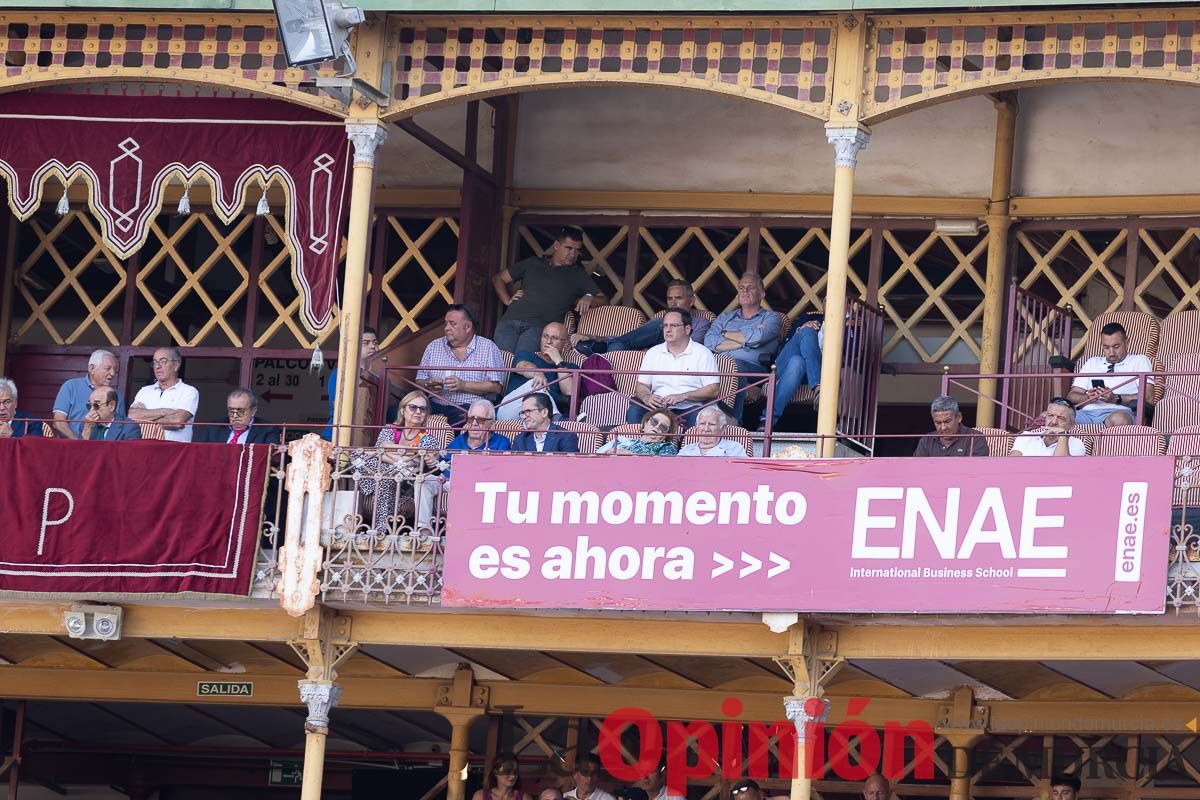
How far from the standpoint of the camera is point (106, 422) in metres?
16.4

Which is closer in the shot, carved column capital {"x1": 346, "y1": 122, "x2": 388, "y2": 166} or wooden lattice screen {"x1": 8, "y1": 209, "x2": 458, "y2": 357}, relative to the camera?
carved column capital {"x1": 346, "y1": 122, "x2": 388, "y2": 166}

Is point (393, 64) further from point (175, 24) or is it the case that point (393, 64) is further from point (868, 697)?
point (868, 697)

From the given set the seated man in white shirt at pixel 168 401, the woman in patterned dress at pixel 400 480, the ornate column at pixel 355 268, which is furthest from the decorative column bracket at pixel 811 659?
the seated man in white shirt at pixel 168 401

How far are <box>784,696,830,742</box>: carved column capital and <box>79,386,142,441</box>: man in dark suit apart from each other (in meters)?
5.06

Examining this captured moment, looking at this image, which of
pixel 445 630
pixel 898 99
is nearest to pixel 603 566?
pixel 445 630

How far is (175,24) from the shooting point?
653 inches

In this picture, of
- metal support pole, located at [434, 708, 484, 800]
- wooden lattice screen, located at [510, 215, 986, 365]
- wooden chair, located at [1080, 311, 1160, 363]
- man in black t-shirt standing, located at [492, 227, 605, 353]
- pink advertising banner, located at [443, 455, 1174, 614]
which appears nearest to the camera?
pink advertising banner, located at [443, 455, 1174, 614]

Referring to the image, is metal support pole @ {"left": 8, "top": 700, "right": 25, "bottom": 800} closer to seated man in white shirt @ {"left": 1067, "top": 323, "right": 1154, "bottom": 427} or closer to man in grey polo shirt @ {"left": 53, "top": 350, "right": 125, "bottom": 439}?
man in grey polo shirt @ {"left": 53, "top": 350, "right": 125, "bottom": 439}

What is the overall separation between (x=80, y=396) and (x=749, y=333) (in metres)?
5.08

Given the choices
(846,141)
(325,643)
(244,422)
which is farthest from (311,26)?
(325,643)

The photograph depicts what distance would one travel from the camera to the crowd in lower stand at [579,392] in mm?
15438

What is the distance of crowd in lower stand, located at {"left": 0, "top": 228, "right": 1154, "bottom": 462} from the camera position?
1544 cm

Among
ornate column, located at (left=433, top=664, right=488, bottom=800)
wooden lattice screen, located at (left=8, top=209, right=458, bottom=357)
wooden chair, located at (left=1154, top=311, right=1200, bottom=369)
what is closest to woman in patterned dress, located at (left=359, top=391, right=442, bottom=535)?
ornate column, located at (left=433, top=664, right=488, bottom=800)

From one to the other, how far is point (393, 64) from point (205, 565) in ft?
12.6
